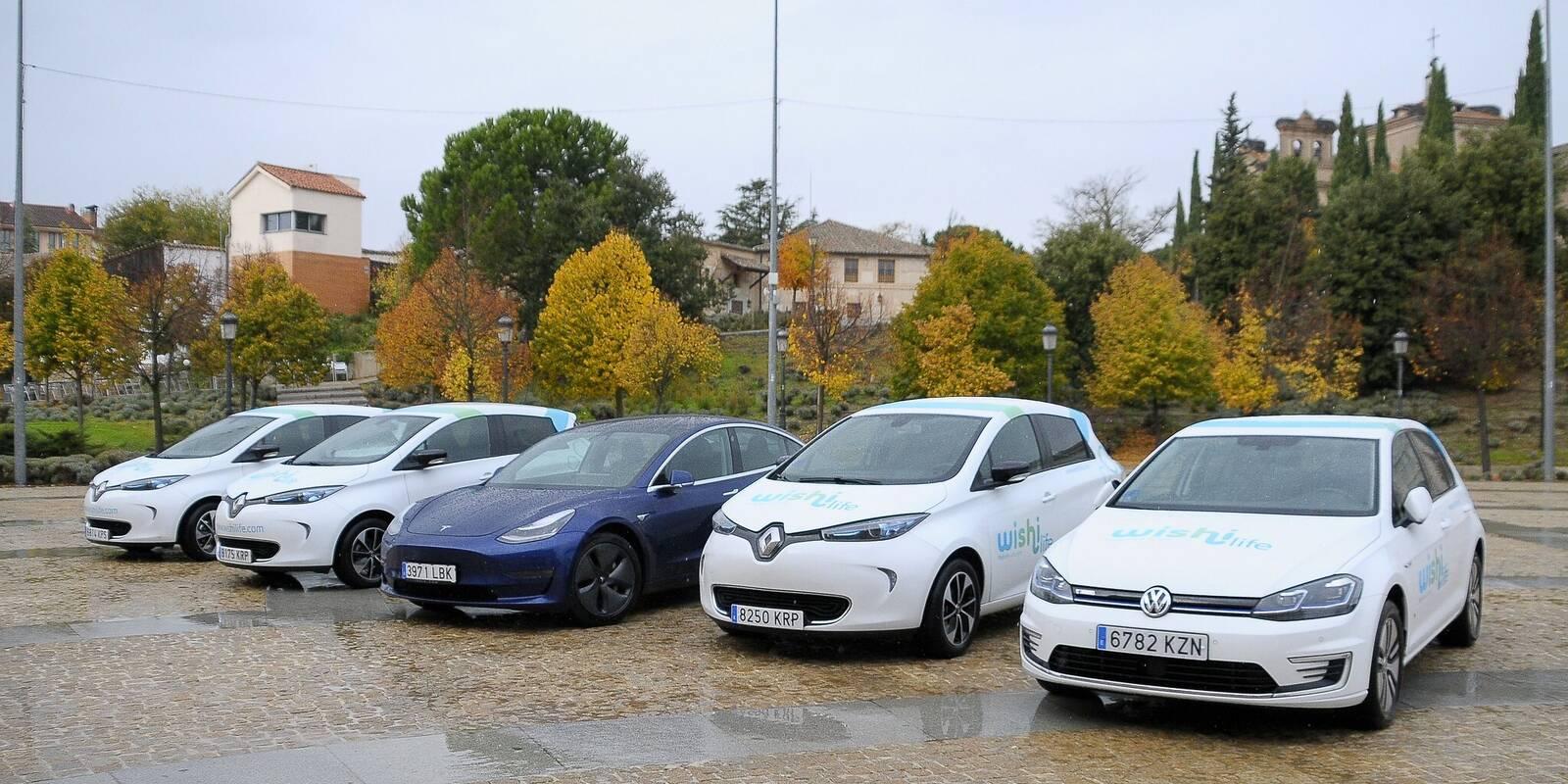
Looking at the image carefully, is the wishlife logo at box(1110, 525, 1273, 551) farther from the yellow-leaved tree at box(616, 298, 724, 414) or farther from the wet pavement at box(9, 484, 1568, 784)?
the yellow-leaved tree at box(616, 298, 724, 414)

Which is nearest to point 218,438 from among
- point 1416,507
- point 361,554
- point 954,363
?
point 361,554

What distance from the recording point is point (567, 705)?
6918mm

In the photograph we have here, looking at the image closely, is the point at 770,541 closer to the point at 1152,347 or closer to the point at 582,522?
the point at 582,522

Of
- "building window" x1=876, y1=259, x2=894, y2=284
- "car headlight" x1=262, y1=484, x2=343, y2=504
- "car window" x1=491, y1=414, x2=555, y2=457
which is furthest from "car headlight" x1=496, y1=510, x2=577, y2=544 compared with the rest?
"building window" x1=876, y1=259, x2=894, y2=284

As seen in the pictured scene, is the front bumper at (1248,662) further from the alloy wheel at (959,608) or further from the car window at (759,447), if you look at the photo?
the car window at (759,447)

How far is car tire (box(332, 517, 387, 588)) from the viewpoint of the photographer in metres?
11.1

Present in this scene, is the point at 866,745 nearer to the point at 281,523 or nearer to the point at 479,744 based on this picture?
the point at 479,744

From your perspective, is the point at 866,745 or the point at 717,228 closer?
the point at 866,745

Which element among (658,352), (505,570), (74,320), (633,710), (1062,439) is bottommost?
(633,710)

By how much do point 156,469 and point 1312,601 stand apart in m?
11.8

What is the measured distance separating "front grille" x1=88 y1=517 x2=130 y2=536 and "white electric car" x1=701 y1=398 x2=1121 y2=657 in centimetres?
782

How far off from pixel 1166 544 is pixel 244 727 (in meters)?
4.75

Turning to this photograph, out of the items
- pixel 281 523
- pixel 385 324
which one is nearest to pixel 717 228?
pixel 385 324

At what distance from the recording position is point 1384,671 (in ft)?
20.3
